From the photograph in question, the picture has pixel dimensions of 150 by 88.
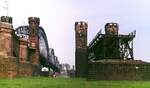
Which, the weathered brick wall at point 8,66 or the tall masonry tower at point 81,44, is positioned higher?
the tall masonry tower at point 81,44

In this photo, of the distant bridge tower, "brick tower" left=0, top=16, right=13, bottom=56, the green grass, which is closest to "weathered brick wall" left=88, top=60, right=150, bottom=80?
"brick tower" left=0, top=16, right=13, bottom=56

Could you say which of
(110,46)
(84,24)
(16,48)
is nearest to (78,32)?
(84,24)

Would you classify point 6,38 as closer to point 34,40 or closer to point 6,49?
point 6,49

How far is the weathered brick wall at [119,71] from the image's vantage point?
40.6 metres

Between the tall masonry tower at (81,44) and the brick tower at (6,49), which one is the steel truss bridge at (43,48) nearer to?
the tall masonry tower at (81,44)

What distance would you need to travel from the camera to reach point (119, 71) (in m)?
40.8

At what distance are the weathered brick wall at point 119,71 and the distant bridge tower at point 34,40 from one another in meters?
17.9

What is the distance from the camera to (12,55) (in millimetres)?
44438

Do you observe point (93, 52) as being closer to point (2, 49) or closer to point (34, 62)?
point (34, 62)

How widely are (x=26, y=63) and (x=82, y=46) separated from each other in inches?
308

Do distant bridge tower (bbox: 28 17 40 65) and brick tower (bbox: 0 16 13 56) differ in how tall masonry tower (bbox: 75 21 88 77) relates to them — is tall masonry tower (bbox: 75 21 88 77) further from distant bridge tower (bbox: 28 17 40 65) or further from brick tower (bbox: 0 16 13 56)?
brick tower (bbox: 0 16 13 56)

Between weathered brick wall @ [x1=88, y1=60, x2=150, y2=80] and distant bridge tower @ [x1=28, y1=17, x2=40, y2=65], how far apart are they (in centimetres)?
1794

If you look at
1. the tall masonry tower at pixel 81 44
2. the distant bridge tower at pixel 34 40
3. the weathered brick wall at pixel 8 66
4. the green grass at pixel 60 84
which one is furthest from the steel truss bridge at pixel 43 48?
the green grass at pixel 60 84

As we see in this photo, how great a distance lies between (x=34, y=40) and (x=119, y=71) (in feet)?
68.0
